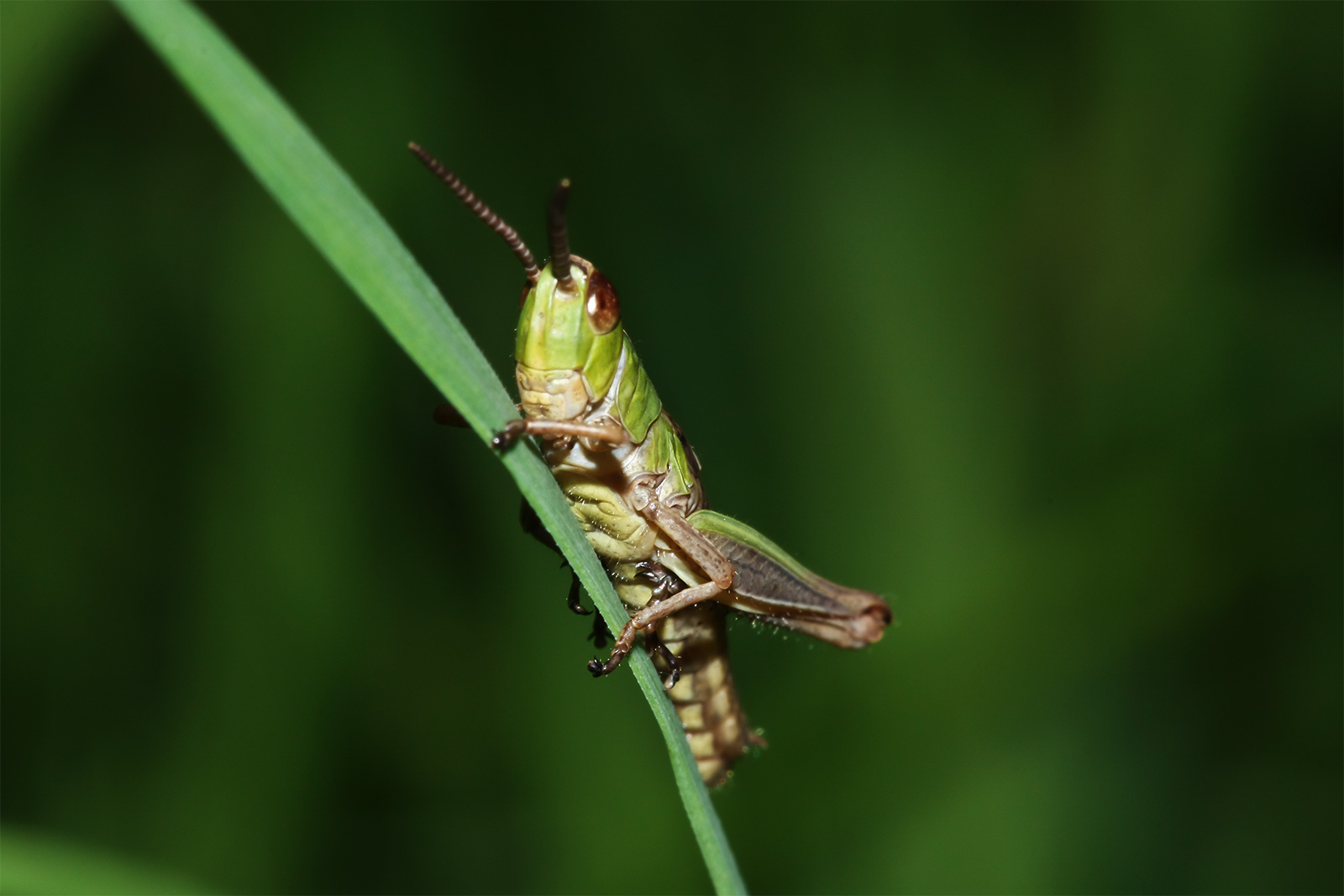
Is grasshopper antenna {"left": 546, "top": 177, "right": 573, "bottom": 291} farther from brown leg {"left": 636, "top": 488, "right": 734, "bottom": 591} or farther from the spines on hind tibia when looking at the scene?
the spines on hind tibia

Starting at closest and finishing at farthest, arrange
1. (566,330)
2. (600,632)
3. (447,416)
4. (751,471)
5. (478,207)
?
1. (478,207)
2. (566,330)
3. (447,416)
4. (600,632)
5. (751,471)

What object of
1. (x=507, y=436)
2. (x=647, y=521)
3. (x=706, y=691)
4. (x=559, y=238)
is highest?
(x=559, y=238)

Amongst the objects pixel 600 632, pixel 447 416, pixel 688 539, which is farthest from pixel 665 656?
pixel 447 416

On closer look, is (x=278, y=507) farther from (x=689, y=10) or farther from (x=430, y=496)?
(x=689, y=10)

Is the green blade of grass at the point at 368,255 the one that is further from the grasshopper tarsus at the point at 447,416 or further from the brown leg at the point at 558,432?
the grasshopper tarsus at the point at 447,416

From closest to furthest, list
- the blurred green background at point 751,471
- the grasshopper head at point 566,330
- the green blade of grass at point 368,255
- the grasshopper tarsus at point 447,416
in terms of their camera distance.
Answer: the green blade of grass at point 368,255 → the grasshopper head at point 566,330 → the grasshopper tarsus at point 447,416 → the blurred green background at point 751,471

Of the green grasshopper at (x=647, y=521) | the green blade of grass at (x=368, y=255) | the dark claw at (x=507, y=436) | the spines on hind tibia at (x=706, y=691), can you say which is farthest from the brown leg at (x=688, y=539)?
the dark claw at (x=507, y=436)

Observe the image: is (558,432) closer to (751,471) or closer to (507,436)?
(507,436)
